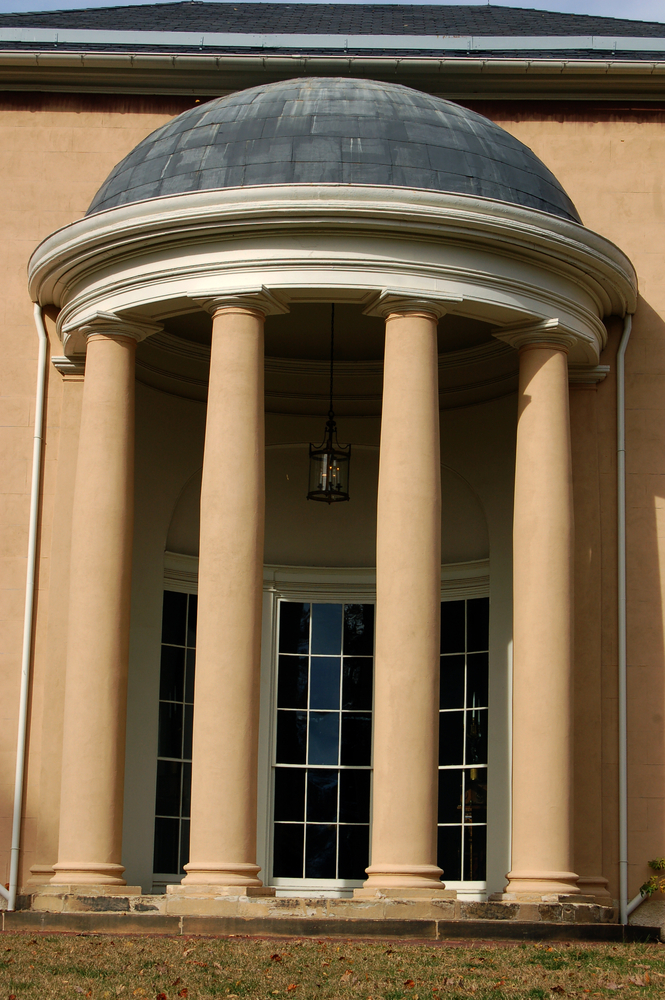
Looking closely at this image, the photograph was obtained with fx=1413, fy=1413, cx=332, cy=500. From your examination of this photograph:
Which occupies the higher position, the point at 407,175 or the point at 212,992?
the point at 407,175

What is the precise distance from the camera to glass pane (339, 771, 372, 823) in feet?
81.0

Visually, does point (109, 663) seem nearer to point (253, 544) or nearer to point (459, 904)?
point (253, 544)

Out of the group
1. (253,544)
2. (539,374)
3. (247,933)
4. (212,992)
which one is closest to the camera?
(212,992)

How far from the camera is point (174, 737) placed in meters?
24.5

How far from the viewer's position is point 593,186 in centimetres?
2402

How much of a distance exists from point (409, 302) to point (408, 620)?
4295 mm

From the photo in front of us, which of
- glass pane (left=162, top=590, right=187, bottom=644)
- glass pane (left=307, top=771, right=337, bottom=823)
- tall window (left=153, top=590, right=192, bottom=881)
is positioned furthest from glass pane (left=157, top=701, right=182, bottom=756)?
glass pane (left=307, top=771, right=337, bottom=823)

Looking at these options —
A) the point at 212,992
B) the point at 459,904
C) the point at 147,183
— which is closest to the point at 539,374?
the point at 147,183

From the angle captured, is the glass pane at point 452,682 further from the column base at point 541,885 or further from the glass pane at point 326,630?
the column base at point 541,885

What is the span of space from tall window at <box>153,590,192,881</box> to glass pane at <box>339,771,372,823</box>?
106 inches

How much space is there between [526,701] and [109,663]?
568 cm

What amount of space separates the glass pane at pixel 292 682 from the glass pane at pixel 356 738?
847 mm

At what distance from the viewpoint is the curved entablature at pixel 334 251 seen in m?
18.7

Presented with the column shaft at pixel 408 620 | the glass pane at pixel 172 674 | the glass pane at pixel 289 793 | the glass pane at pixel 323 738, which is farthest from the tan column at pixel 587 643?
the glass pane at pixel 172 674
